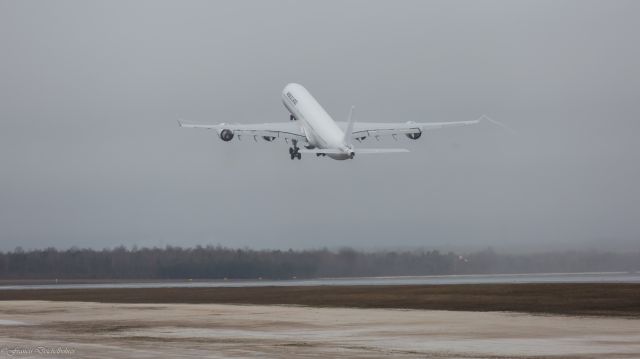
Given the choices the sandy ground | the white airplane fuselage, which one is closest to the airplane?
the white airplane fuselage

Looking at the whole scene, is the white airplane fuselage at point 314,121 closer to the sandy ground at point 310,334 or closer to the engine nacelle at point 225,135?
the engine nacelle at point 225,135

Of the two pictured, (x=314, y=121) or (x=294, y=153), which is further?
(x=314, y=121)

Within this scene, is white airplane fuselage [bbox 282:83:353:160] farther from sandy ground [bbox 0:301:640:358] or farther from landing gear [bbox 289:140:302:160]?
sandy ground [bbox 0:301:640:358]

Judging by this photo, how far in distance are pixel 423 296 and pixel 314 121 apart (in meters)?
49.6

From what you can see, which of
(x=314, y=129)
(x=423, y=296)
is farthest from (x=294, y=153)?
(x=423, y=296)

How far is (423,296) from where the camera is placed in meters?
101

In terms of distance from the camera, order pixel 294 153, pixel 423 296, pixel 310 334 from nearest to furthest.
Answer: pixel 310 334
pixel 423 296
pixel 294 153

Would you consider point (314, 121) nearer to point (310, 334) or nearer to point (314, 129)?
point (314, 129)

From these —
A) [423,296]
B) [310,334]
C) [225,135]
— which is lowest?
[310,334]

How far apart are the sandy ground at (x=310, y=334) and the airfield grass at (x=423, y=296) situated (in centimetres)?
601

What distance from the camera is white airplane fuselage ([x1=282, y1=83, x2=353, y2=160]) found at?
136062 mm

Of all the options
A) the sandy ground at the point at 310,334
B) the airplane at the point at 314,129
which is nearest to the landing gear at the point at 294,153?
the airplane at the point at 314,129

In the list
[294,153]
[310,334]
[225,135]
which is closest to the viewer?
[310,334]

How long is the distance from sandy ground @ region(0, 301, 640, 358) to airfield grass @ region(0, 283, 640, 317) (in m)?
6.01
